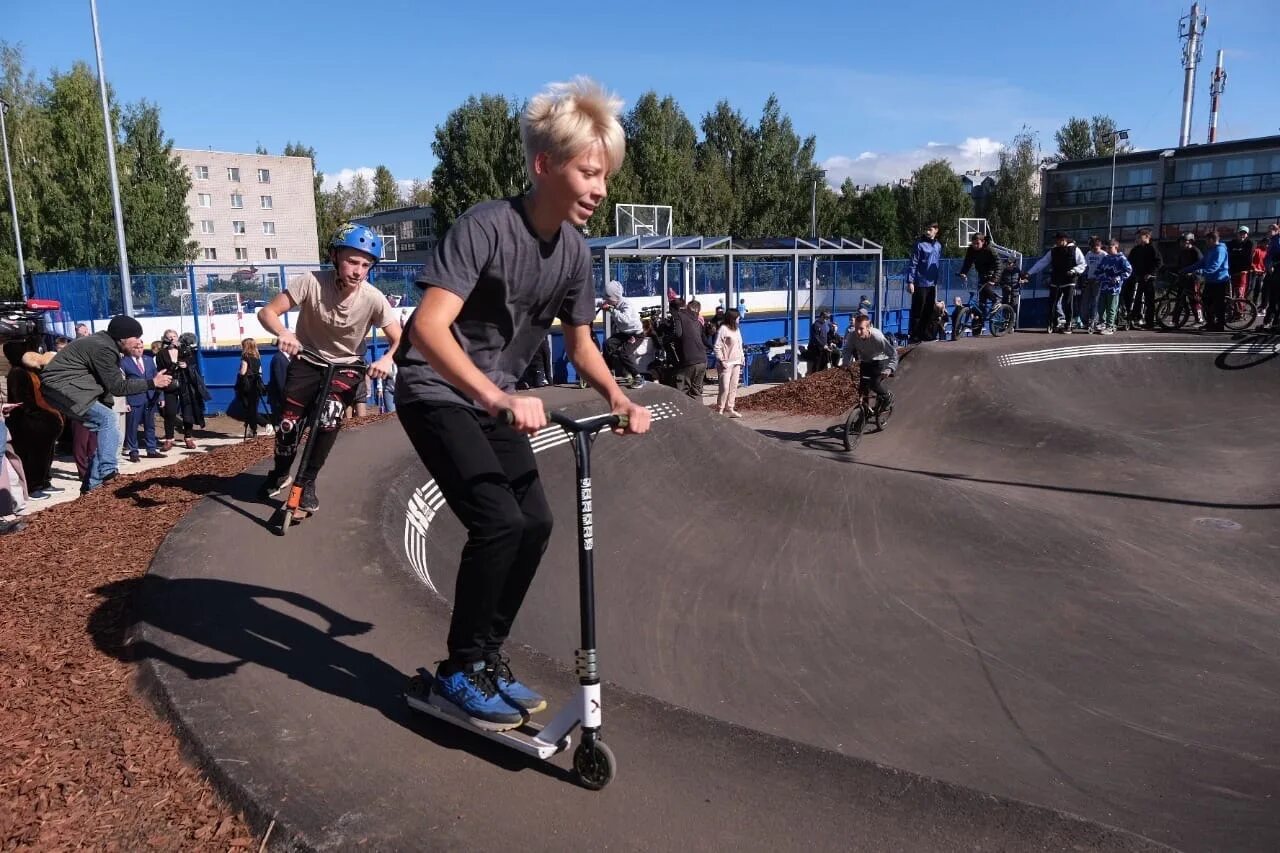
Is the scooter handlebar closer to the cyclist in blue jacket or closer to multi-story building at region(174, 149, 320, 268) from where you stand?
the cyclist in blue jacket

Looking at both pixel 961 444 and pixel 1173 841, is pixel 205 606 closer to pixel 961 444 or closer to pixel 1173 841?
pixel 1173 841

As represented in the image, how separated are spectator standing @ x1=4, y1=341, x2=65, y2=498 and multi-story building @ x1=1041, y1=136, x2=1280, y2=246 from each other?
58387mm

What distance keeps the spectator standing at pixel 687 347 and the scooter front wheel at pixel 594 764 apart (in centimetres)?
1314

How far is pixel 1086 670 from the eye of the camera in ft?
18.2

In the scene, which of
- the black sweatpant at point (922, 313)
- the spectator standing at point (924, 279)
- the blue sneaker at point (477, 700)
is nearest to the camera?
the blue sneaker at point (477, 700)

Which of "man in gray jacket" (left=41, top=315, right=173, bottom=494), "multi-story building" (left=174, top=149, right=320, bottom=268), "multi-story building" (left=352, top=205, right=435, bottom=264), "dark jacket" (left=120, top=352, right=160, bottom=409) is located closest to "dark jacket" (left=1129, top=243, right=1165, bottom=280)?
"man in gray jacket" (left=41, top=315, right=173, bottom=494)

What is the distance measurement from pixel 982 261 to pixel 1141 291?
208 inches

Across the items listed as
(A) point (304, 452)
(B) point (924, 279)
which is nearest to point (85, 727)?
(A) point (304, 452)

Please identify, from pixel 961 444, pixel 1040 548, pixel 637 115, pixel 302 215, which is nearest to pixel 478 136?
pixel 637 115

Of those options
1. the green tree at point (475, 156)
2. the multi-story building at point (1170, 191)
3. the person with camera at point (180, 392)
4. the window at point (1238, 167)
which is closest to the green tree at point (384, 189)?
the green tree at point (475, 156)

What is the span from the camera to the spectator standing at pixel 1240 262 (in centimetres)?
Answer: 1942

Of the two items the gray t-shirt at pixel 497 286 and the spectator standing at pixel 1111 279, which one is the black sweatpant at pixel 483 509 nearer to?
the gray t-shirt at pixel 497 286

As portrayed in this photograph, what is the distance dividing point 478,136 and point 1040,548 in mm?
56640

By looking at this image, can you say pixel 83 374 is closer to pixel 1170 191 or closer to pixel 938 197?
pixel 1170 191
